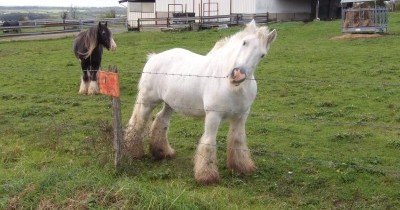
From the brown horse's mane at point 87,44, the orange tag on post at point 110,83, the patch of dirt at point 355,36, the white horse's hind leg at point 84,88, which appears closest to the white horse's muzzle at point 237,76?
the orange tag on post at point 110,83

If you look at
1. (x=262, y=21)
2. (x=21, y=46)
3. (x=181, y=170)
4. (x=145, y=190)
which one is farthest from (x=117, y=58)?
(x=262, y=21)

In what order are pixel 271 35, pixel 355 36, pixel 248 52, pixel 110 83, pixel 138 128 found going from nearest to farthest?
1. pixel 248 52
2. pixel 271 35
3. pixel 110 83
4. pixel 138 128
5. pixel 355 36

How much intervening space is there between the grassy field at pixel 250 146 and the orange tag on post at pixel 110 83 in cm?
67

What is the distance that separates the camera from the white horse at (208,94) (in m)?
5.63

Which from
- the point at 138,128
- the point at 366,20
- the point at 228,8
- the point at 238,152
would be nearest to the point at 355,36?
the point at 366,20

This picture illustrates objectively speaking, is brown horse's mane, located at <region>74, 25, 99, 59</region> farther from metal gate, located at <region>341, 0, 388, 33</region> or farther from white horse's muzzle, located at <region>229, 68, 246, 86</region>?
metal gate, located at <region>341, 0, 388, 33</region>

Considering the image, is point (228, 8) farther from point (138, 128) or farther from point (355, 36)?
point (138, 128)

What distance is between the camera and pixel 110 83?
5914 millimetres

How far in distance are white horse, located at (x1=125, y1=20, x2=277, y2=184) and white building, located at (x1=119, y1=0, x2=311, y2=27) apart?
30.0 metres

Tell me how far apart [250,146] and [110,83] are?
245cm

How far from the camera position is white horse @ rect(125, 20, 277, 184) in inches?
222

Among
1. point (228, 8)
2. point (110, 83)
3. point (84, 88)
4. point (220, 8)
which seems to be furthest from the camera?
point (220, 8)

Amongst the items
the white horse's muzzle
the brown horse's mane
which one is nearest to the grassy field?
the white horse's muzzle

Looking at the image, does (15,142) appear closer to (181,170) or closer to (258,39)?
(181,170)
